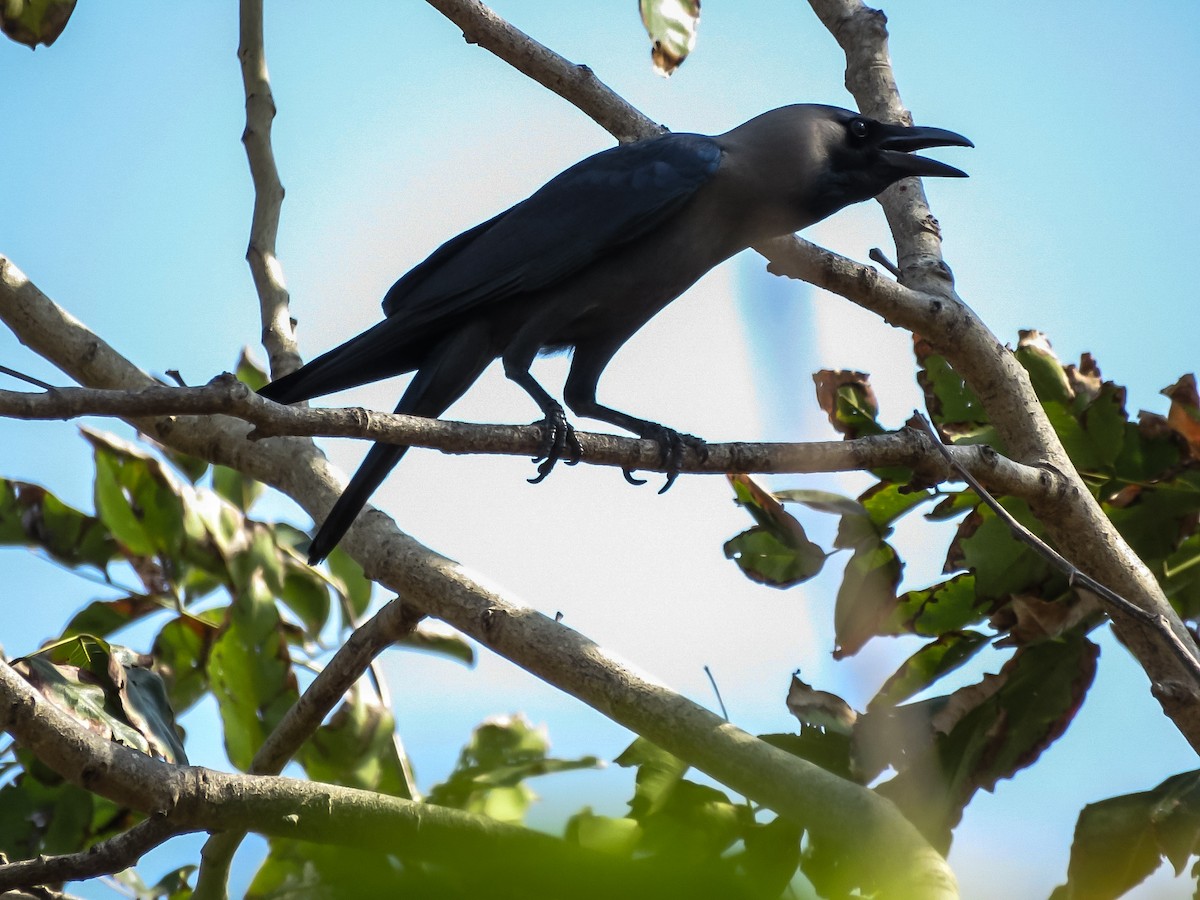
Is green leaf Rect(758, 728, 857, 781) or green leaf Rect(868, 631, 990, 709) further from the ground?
green leaf Rect(868, 631, 990, 709)

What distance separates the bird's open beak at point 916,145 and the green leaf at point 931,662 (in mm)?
1925

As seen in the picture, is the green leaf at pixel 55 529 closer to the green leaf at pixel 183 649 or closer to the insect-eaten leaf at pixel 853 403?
the green leaf at pixel 183 649

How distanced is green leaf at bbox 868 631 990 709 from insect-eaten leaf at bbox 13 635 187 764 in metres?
2.24

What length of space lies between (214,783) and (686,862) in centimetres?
221

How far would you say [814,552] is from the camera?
3869 millimetres

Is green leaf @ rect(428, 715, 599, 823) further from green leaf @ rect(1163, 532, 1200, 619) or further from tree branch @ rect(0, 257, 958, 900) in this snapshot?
green leaf @ rect(1163, 532, 1200, 619)

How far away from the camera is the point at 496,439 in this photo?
296cm

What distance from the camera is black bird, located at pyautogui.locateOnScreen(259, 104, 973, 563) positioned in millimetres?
4531

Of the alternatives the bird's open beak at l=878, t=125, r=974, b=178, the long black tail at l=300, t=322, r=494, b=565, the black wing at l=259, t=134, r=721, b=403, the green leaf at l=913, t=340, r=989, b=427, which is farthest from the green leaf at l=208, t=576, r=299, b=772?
the bird's open beak at l=878, t=125, r=974, b=178

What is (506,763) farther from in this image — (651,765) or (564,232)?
(564,232)

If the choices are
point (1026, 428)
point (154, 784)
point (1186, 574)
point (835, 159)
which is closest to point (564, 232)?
point (835, 159)

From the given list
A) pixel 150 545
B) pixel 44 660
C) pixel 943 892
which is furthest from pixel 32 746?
pixel 943 892

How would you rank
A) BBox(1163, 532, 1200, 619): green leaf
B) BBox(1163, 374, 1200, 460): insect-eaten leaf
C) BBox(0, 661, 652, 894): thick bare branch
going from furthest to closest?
BBox(1163, 532, 1200, 619): green leaf, BBox(1163, 374, 1200, 460): insect-eaten leaf, BBox(0, 661, 652, 894): thick bare branch

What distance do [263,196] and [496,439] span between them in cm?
245
